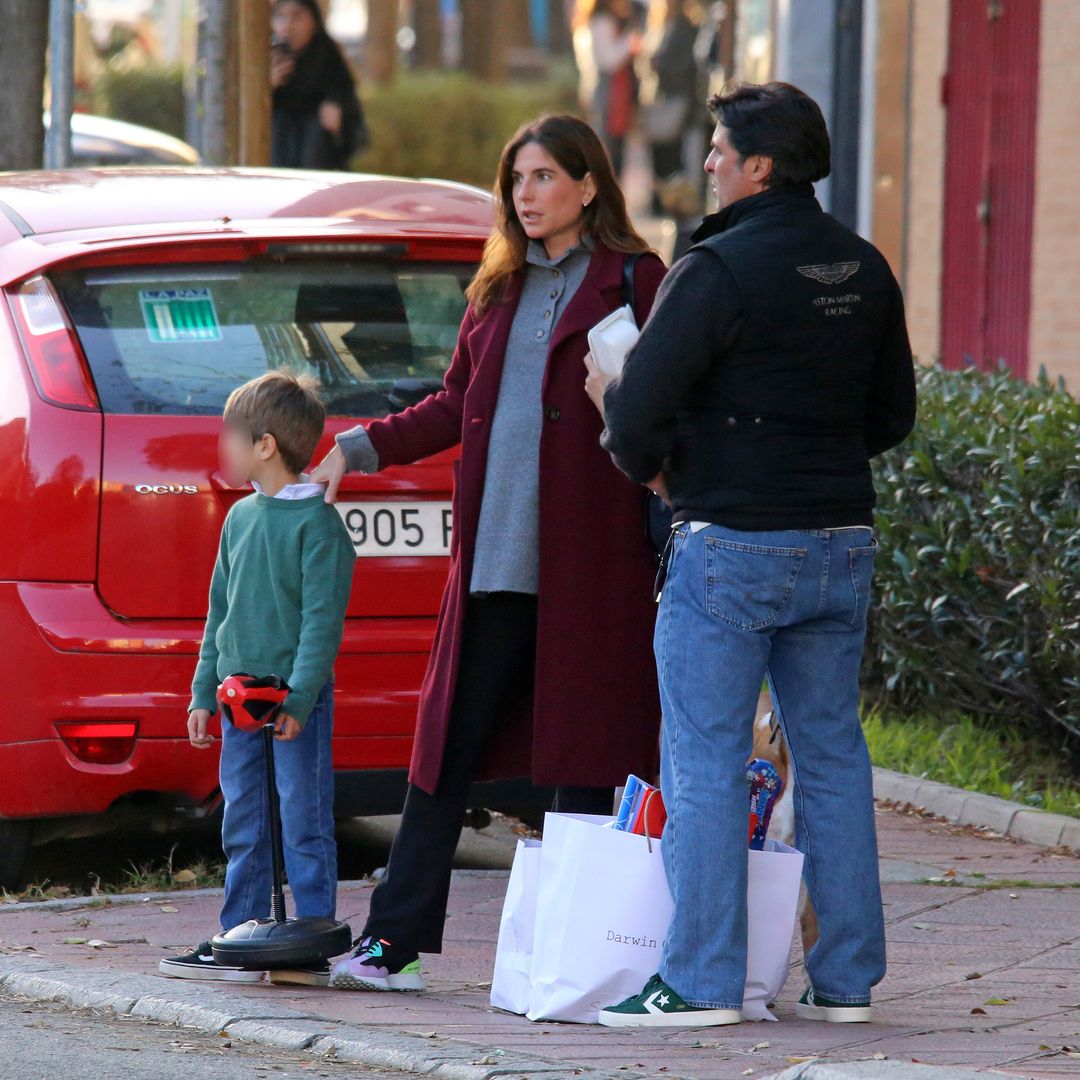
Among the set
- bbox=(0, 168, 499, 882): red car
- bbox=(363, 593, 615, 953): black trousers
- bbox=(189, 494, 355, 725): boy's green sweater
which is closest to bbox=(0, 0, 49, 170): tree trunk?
bbox=(0, 168, 499, 882): red car

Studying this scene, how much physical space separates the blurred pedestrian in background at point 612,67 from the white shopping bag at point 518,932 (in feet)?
81.5

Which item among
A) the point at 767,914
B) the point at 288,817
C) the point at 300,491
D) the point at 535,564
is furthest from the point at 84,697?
the point at 767,914

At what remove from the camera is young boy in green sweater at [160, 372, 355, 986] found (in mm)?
4902

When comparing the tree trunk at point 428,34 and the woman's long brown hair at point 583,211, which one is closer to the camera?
the woman's long brown hair at point 583,211

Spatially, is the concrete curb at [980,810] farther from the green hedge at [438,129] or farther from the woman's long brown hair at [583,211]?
the green hedge at [438,129]

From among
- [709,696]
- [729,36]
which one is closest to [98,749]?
[709,696]

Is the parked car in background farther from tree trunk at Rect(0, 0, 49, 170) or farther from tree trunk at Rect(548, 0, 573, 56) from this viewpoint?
tree trunk at Rect(548, 0, 573, 56)

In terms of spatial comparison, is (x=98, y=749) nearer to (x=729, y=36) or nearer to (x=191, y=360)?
(x=191, y=360)

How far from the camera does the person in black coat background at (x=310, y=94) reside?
1389cm

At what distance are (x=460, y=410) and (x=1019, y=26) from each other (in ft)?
26.2

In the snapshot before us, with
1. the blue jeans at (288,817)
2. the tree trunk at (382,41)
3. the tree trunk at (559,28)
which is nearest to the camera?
the blue jeans at (288,817)

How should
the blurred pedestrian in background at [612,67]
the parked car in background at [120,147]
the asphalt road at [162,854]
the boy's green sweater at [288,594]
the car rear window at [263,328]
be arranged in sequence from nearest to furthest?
the boy's green sweater at [288,594] → the car rear window at [263,328] → the asphalt road at [162,854] → the parked car in background at [120,147] → the blurred pedestrian in background at [612,67]

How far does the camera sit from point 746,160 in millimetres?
4449

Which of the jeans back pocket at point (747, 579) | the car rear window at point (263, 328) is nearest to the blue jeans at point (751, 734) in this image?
the jeans back pocket at point (747, 579)
